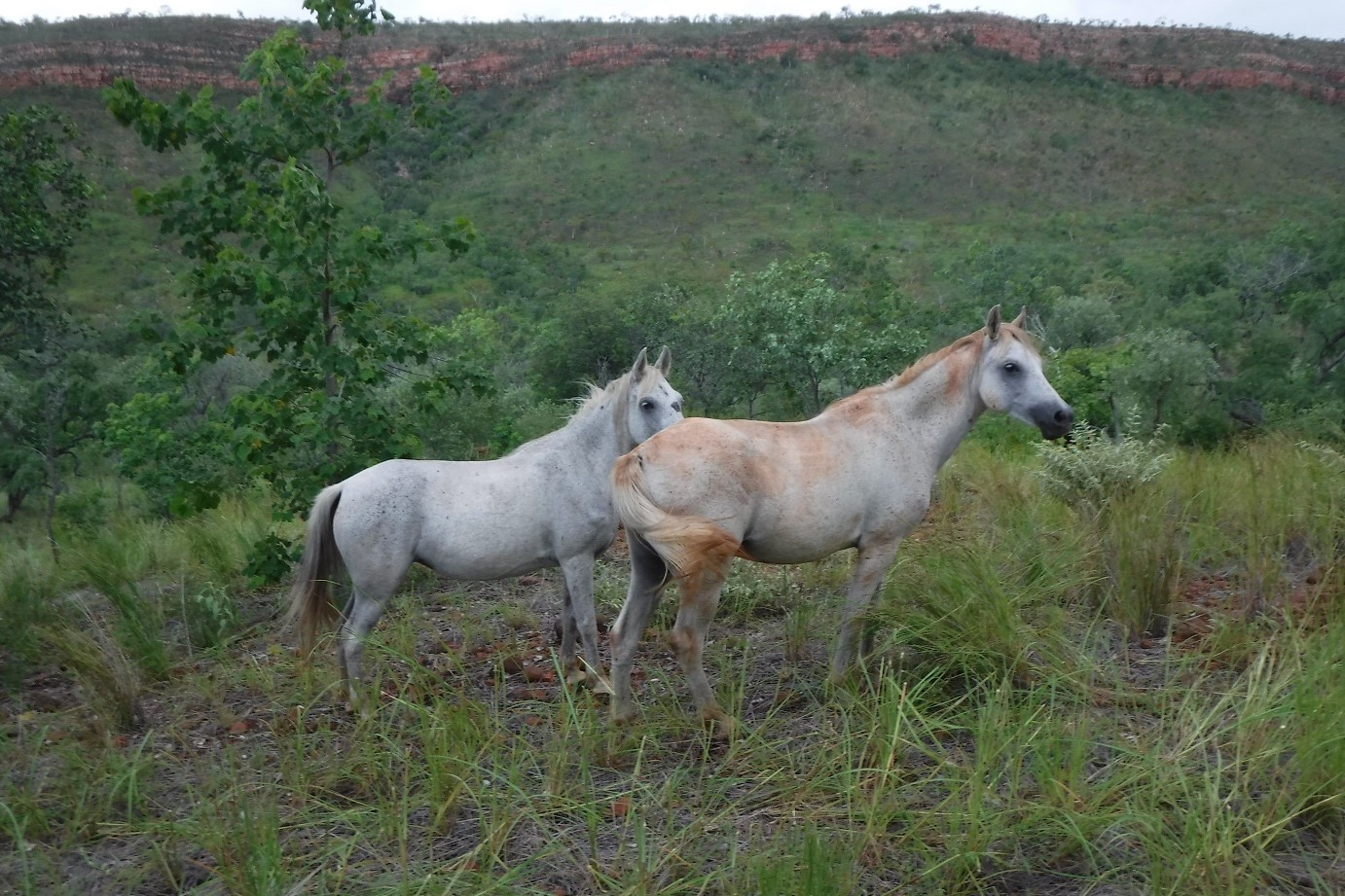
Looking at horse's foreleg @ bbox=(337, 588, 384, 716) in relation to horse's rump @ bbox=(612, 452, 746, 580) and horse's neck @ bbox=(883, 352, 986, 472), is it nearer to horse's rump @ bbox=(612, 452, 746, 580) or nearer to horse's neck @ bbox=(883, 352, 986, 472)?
horse's rump @ bbox=(612, 452, 746, 580)

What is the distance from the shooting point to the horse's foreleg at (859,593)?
475cm

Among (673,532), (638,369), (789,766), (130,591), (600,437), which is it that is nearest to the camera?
(789,766)

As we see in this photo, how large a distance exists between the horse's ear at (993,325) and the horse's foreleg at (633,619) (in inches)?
77.6

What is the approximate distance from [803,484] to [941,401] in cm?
95

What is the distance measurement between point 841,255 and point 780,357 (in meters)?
13.1

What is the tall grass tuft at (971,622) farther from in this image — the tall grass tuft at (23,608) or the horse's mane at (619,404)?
the tall grass tuft at (23,608)

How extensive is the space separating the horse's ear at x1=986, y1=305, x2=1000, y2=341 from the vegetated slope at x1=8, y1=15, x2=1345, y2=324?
2348 centimetres

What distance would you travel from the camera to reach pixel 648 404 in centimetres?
540

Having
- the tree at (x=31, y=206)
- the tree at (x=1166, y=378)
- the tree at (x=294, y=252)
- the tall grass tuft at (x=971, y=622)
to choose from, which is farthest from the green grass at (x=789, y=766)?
the tree at (x=1166, y=378)

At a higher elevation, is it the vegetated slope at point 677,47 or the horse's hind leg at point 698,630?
the vegetated slope at point 677,47

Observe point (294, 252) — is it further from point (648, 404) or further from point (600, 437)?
point (648, 404)

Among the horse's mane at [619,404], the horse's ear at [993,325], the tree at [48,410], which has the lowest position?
the tree at [48,410]

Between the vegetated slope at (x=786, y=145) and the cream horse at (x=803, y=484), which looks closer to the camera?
the cream horse at (x=803, y=484)

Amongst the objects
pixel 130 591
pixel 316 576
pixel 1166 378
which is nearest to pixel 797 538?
pixel 316 576
